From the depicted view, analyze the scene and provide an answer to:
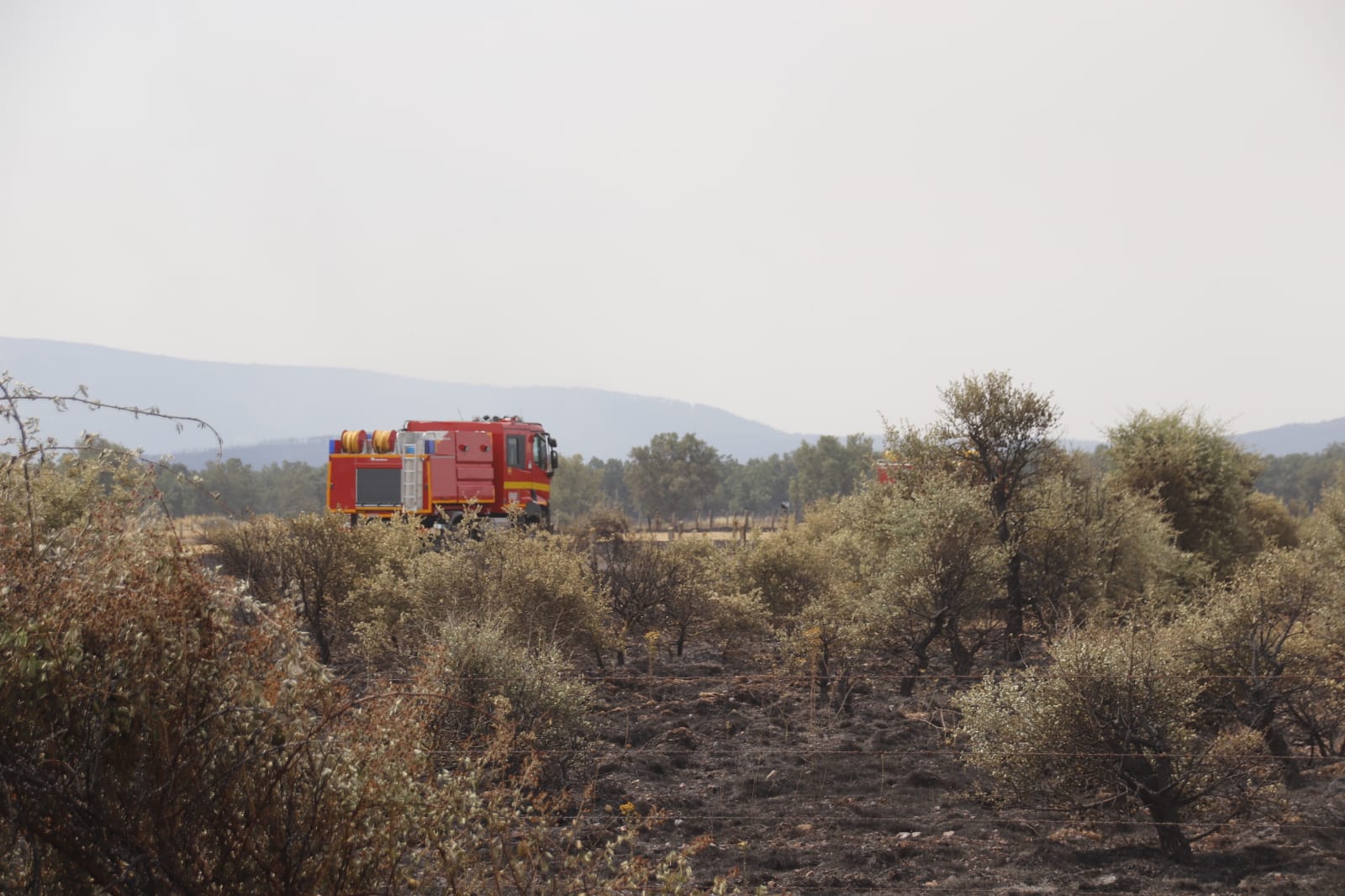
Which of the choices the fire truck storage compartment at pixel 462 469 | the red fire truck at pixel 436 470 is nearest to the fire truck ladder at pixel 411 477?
the red fire truck at pixel 436 470

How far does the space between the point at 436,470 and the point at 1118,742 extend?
23.1 m

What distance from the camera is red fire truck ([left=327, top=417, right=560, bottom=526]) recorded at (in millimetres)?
29484

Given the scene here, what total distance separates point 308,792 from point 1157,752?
30.6 feet

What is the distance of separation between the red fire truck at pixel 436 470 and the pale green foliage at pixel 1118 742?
19.3 m

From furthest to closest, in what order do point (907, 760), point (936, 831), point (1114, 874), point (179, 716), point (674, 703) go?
point (674, 703)
point (907, 760)
point (936, 831)
point (1114, 874)
point (179, 716)

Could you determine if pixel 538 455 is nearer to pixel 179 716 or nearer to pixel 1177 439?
pixel 1177 439

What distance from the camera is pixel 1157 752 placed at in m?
10.7

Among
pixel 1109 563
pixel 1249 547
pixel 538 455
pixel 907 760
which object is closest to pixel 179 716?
pixel 907 760

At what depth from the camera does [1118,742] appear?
35.7 ft

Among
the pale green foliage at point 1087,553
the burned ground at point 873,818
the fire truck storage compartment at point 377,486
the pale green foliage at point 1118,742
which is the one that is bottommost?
the burned ground at point 873,818

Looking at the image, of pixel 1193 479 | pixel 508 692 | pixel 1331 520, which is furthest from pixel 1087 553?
pixel 1331 520

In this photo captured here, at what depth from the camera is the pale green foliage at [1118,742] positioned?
425 inches

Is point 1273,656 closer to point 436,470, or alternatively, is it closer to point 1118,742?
point 1118,742

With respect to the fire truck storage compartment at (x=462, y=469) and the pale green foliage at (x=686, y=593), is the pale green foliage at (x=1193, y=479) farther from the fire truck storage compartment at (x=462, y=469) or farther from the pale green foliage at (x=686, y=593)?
the fire truck storage compartment at (x=462, y=469)
